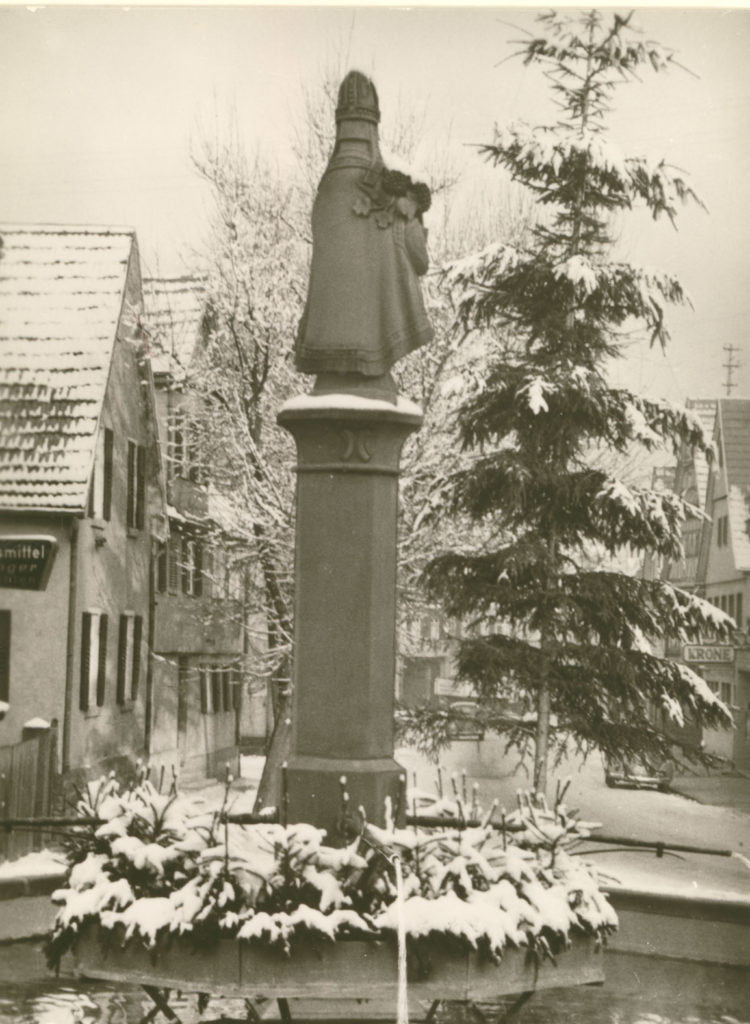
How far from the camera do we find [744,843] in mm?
10102

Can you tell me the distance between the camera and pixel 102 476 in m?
12.0

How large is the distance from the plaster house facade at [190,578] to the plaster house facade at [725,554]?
437cm

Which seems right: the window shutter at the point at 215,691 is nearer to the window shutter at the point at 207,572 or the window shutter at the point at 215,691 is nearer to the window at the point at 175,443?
the window shutter at the point at 207,572

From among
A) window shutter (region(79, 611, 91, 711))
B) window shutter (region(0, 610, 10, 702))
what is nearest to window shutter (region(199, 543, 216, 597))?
window shutter (region(79, 611, 91, 711))

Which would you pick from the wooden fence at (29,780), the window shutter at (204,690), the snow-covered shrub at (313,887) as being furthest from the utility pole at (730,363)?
the window shutter at (204,690)

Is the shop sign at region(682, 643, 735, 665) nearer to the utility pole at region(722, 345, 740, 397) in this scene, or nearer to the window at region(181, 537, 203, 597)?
the utility pole at region(722, 345, 740, 397)

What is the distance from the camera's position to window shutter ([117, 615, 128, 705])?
13.1 meters

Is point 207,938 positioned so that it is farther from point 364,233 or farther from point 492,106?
point 492,106

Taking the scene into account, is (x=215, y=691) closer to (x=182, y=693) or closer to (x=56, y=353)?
(x=182, y=693)

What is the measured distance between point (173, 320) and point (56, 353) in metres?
3.10

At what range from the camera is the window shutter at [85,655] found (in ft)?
38.0

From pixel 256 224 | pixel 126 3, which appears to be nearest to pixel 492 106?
pixel 126 3

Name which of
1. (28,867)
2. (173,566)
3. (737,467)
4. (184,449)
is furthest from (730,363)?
(173,566)

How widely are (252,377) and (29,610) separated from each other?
10.6 feet
